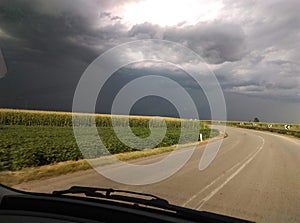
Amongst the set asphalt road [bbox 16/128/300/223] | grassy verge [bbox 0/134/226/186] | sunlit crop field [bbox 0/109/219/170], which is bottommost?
asphalt road [bbox 16/128/300/223]

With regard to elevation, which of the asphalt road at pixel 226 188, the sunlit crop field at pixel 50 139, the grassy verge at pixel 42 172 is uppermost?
the sunlit crop field at pixel 50 139

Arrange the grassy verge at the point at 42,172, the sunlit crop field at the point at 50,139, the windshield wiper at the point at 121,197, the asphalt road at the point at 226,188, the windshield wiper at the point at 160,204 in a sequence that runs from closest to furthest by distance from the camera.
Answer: the windshield wiper at the point at 160,204, the windshield wiper at the point at 121,197, the asphalt road at the point at 226,188, the grassy verge at the point at 42,172, the sunlit crop field at the point at 50,139

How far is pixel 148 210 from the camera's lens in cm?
222

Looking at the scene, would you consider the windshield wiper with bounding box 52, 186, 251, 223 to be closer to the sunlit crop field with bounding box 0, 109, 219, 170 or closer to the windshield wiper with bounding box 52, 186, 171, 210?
the windshield wiper with bounding box 52, 186, 171, 210

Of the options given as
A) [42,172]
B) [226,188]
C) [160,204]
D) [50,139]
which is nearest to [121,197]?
[160,204]

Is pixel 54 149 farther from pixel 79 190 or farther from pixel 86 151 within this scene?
pixel 79 190

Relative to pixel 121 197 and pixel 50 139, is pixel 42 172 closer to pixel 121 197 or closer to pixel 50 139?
pixel 121 197

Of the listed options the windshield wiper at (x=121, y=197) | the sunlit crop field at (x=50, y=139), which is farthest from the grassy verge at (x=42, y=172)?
Result: the windshield wiper at (x=121, y=197)

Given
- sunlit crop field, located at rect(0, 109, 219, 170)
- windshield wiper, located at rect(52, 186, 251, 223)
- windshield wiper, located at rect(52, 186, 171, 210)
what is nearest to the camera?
windshield wiper, located at rect(52, 186, 251, 223)

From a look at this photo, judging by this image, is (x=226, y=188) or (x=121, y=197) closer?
(x=121, y=197)

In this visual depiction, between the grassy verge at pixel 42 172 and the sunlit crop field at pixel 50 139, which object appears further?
the sunlit crop field at pixel 50 139

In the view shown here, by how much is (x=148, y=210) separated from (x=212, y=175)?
6.97 metres

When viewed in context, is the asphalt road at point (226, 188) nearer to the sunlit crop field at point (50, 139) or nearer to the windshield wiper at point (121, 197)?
the sunlit crop field at point (50, 139)

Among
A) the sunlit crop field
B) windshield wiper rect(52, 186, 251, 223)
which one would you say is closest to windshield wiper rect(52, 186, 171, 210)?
windshield wiper rect(52, 186, 251, 223)
